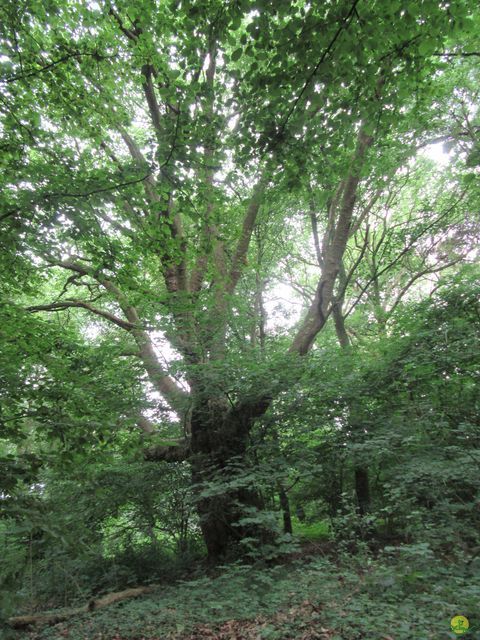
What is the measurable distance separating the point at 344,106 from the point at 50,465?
408 cm

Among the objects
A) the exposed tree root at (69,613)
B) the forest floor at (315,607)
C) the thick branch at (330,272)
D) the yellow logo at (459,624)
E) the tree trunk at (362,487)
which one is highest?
the thick branch at (330,272)

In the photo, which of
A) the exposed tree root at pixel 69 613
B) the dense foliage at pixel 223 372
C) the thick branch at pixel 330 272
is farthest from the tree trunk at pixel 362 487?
the exposed tree root at pixel 69 613

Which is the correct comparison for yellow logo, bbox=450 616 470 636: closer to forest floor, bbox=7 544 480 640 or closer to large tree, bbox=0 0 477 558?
forest floor, bbox=7 544 480 640

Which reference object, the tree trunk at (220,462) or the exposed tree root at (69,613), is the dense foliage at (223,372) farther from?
the exposed tree root at (69,613)

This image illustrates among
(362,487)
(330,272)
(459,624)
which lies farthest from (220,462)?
(459,624)

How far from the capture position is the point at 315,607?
142 inches

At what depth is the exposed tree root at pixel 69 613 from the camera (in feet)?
16.3

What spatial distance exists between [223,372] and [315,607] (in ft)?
11.0

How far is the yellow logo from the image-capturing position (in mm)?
2664

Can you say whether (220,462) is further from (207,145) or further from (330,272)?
(207,145)

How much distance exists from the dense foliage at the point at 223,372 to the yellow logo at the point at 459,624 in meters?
0.07

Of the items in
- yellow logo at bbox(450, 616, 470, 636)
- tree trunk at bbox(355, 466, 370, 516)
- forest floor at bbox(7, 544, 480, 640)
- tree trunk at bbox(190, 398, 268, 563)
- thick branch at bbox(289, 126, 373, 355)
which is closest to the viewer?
yellow logo at bbox(450, 616, 470, 636)

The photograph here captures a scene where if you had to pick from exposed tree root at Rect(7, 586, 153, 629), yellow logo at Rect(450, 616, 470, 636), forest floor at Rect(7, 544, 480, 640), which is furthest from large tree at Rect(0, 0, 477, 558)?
yellow logo at Rect(450, 616, 470, 636)

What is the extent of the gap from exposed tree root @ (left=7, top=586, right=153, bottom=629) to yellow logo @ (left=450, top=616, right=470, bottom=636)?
4707 millimetres
